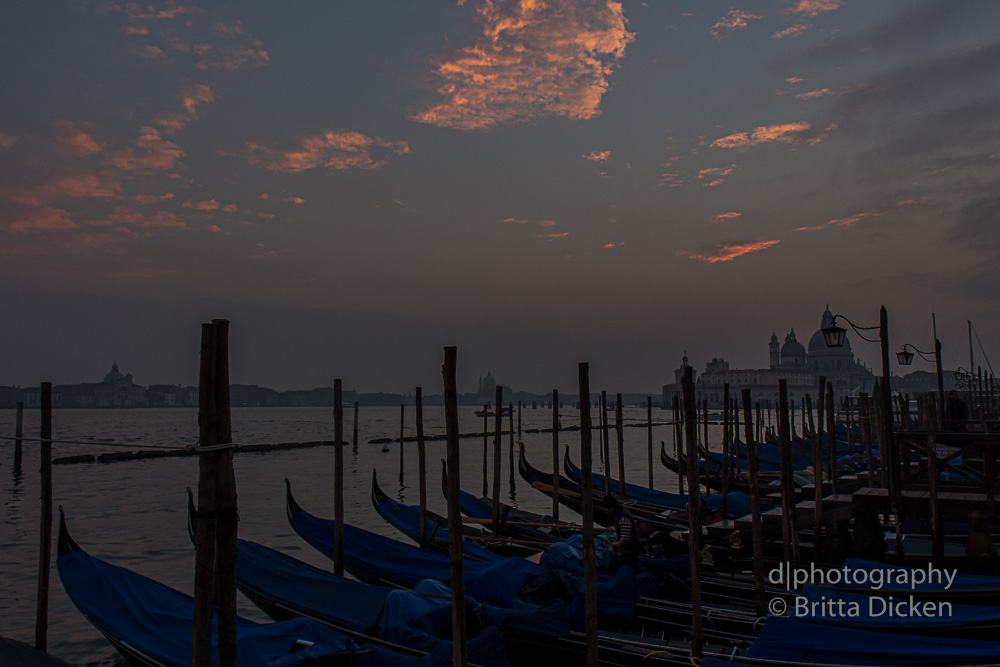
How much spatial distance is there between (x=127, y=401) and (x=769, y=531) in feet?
537

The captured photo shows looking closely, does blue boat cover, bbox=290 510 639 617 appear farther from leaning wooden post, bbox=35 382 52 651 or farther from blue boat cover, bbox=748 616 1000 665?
leaning wooden post, bbox=35 382 52 651

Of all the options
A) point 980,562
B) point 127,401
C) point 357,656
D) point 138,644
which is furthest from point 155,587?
point 127,401

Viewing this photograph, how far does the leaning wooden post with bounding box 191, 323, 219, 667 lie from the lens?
10.3ft

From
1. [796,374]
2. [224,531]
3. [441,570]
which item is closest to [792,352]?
[796,374]

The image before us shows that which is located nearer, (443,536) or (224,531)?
(224,531)

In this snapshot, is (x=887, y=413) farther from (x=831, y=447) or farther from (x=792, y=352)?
(x=792, y=352)

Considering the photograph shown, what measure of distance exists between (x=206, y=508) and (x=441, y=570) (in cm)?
399

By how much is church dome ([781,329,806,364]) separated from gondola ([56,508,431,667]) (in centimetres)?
13113

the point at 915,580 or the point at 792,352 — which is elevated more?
the point at 792,352

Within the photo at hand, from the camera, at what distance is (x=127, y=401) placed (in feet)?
490

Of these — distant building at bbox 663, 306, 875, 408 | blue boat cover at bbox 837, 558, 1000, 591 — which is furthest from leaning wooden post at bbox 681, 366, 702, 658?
A: distant building at bbox 663, 306, 875, 408

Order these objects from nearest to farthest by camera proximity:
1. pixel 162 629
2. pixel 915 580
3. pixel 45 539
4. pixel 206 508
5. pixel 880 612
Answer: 1. pixel 206 508
2. pixel 162 629
3. pixel 880 612
4. pixel 45 539
5. pixel 915 580

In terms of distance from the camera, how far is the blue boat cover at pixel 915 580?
223 inches

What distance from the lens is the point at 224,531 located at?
10.5ft
